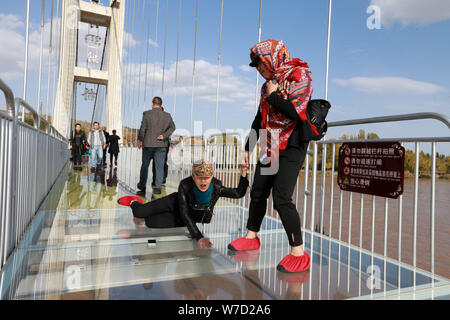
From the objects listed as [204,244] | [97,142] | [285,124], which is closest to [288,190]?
[285,124]

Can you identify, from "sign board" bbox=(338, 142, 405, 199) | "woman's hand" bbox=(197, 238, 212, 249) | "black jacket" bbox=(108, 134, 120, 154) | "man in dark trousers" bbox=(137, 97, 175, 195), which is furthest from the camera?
"black jacket" bbox=(108, 134, 120, 154)

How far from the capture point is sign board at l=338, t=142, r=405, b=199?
2.12 meters

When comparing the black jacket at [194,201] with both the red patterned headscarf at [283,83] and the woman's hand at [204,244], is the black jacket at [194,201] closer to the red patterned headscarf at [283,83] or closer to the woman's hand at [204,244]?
the woman's hand at [204,244]

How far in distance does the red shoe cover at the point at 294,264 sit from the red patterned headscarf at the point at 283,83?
570 millimetres

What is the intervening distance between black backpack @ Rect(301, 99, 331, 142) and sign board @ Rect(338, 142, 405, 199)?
2.52 feet

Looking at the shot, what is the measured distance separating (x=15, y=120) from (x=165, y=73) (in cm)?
964

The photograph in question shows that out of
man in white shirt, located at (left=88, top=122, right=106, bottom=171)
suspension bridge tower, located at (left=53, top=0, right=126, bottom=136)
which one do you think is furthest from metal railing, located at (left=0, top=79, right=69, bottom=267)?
suspension bridge tower, located at (left=53, top=0, right=126, bottom=136)

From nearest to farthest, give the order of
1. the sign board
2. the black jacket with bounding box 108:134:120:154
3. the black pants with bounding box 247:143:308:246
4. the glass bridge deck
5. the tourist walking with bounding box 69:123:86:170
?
the glass bridge deck, the black pants with bounding box 247:143:308:246, the sign board, the tourist walking with bounding box 69:123:86:170, the black jacket with bounding box 108:134:120:154

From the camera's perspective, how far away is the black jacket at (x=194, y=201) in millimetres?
2160

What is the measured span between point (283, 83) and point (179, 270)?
1126 millimetres

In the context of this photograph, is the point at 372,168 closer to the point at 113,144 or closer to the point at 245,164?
the point at 245,164

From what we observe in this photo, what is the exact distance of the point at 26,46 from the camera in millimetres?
3658

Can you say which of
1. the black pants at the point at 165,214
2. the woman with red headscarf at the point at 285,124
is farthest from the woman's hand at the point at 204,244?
the black pants at the point at 165,214

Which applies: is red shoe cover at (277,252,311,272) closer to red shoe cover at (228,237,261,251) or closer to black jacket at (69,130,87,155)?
red shoe cover at (228,237,261,251)
